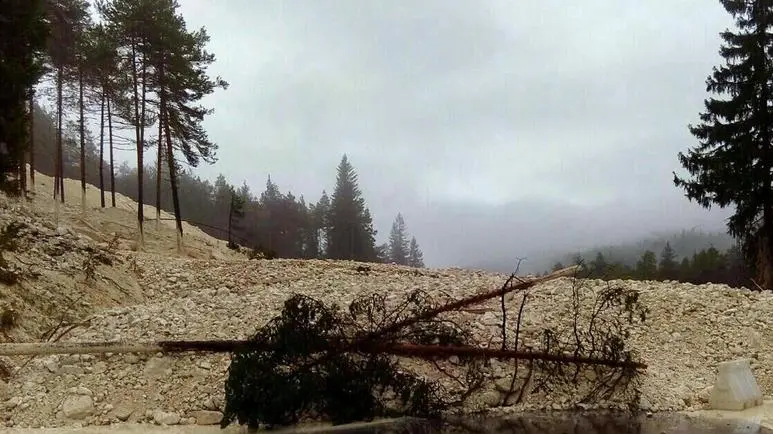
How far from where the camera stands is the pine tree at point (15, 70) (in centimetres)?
1533

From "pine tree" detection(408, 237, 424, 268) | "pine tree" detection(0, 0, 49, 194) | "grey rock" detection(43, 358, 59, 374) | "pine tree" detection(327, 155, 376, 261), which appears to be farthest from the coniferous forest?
"pine tree" detection(408, 237, 424, 268)

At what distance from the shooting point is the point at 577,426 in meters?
9.14

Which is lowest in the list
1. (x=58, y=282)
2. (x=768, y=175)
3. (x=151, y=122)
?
(x=58, y=282)

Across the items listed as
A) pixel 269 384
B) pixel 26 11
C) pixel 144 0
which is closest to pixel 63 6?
pixel 144 0

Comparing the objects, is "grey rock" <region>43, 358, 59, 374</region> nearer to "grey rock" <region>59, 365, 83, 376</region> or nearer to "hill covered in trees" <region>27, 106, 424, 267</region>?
"grey rock" <region>59, 365, 83, 376</region>

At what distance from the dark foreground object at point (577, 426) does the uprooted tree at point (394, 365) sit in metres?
0.47

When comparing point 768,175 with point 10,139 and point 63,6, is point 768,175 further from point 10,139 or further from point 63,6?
point 63,6

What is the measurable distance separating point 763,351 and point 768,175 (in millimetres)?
9770

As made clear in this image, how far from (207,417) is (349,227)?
157 feet

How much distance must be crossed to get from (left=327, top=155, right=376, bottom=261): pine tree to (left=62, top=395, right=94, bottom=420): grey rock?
140ft

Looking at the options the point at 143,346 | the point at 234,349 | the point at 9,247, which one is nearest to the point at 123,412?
the point at 143,346

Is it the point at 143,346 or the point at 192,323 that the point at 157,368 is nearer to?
the point at 143,346

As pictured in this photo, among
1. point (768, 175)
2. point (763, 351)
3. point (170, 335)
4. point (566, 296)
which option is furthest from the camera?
point (768, 175)

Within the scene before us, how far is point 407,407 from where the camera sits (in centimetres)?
958
